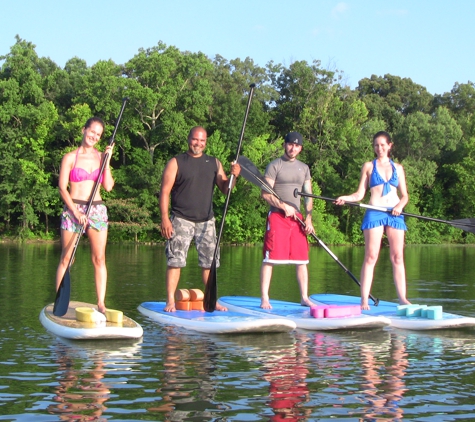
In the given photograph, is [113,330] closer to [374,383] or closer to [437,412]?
[374,383]

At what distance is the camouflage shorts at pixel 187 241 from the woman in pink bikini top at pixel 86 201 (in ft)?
2.35

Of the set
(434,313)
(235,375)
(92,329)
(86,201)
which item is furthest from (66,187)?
(434,313)

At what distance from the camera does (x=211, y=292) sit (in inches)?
301

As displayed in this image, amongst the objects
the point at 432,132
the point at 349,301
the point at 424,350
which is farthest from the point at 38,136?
the point at 424,350

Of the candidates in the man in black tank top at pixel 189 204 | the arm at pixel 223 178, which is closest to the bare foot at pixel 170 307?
the man in black tank top at pixel 189 204

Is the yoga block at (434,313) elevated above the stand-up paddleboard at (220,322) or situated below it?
above

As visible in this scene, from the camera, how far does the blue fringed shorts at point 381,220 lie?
26.5ft

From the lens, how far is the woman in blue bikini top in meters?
8.08

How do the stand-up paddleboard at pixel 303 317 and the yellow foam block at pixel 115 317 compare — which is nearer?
Answer: the yellow foam block at pixel 115 317

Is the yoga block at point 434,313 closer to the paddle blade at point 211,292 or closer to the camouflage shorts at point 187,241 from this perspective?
the paddle blade at point 211,292

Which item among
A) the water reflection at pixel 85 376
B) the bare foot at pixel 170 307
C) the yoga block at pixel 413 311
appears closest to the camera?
the water reflection at pixel 85 376

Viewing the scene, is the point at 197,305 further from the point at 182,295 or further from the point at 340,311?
the point at 340,311

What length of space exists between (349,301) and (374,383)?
13.1 ft

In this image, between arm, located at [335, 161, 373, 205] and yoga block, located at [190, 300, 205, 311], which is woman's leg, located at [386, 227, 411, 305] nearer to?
arm, located at [335, 161, 373, 205]
